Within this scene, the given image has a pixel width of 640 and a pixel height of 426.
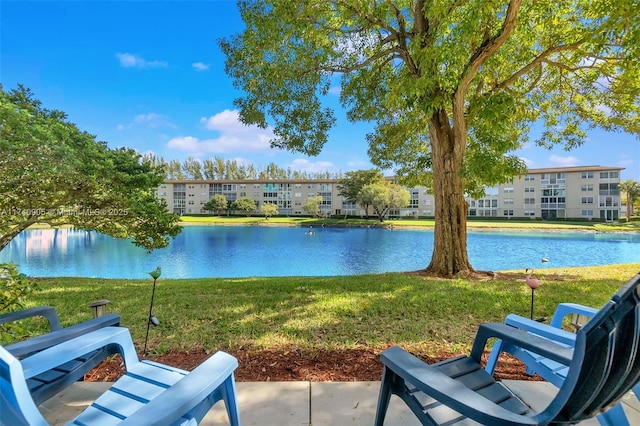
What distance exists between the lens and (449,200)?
5.85 m

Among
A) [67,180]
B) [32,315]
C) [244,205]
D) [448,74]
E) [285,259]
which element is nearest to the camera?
[32,315]

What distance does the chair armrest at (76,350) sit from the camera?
1.21m

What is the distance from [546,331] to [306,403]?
57.7 inches

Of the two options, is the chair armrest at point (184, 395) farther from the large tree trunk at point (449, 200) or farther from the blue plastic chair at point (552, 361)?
the large tree trunk at point (449, 200)

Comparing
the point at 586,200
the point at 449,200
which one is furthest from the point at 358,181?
the point at 449,200

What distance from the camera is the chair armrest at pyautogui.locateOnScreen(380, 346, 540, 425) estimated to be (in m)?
0.98

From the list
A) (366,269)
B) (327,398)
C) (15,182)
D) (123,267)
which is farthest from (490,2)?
(123,267)

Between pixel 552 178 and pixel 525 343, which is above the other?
pixel 552 178

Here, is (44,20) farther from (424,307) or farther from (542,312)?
(542,312)

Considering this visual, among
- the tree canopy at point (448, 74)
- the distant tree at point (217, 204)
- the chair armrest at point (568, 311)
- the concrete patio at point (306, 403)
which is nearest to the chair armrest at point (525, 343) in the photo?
the concrete patio at point (306, 403)

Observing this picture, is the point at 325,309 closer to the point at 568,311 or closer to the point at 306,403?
the point at 306,403

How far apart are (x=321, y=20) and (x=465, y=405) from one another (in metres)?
6.26

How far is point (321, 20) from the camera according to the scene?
5523 mm

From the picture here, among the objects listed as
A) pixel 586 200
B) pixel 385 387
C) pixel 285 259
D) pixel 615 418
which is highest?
pixel 586 200
